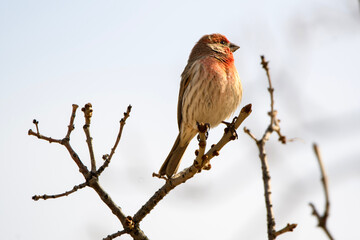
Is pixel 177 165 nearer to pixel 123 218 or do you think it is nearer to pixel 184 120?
pixel 184 120

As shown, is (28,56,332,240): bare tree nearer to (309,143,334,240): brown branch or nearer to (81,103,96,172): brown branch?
(81,103,96,172): brown branch

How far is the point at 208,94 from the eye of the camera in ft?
23.0

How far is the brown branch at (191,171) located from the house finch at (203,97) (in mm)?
1602

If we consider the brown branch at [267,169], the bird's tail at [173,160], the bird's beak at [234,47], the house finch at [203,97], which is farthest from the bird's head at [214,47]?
the brown branch at [267,169]

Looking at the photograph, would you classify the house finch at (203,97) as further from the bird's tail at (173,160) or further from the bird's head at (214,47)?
the bird's head at (214,47)

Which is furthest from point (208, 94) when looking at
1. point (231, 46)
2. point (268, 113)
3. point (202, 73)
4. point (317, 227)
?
point (317, 227)

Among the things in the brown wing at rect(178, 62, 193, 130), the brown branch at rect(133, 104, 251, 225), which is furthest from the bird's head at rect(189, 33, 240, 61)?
the brown branch at rect(133, 104, 251, 225)

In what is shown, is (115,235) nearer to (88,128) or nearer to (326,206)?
(88,128)

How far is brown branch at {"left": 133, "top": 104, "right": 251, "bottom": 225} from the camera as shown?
4754mm

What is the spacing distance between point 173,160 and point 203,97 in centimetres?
107

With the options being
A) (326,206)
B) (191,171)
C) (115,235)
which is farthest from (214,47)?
(326,206)

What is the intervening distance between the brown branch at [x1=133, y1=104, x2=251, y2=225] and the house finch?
5.26 feet

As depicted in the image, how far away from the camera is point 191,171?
4863 mm

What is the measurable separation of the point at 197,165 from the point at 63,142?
1.33 meters
